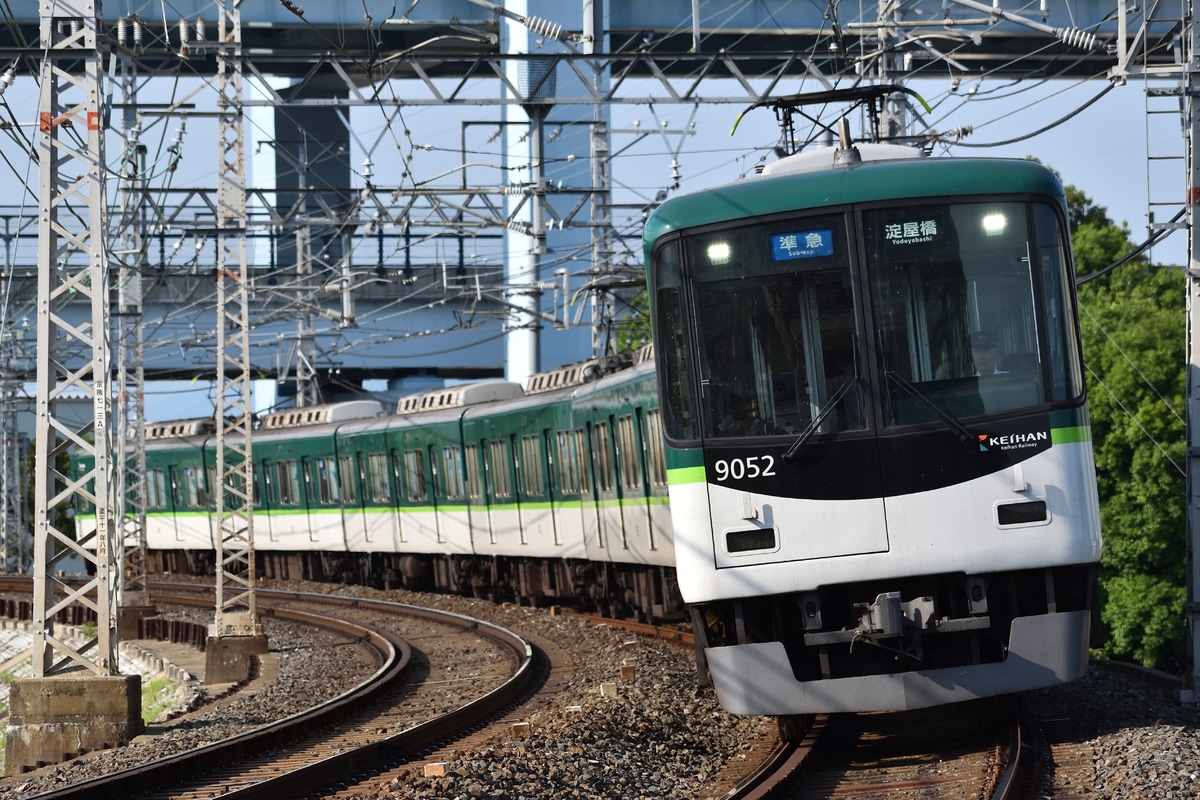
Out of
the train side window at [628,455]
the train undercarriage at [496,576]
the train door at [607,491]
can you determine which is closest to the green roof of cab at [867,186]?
the train side window at [628,455]

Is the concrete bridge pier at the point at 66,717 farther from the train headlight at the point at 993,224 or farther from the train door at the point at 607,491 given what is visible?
the train headlight at the point at 993,224

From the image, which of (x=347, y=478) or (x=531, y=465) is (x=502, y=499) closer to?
(x=531, y=465)

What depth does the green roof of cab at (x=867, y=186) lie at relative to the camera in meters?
9.16

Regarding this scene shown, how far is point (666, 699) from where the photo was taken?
11.7m

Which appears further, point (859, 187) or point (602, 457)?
point (602, 457)

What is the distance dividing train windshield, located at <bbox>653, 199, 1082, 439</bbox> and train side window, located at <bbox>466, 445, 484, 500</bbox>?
47.7 feet

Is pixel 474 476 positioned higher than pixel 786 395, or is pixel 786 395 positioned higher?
pixel 474 476

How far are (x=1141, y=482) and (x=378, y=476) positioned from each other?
47.2 ft

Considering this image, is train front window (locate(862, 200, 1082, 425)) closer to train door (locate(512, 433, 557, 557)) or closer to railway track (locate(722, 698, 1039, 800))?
railway track (locate(722, 698, 1039, 800))

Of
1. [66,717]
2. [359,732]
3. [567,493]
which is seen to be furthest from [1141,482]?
[66,717]

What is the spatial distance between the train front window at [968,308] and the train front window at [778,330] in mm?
188

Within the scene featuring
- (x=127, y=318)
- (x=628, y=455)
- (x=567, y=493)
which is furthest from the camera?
(x=127, y=318)

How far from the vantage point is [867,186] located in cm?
920

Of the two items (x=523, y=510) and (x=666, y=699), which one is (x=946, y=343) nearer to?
(x=666, y=699)
